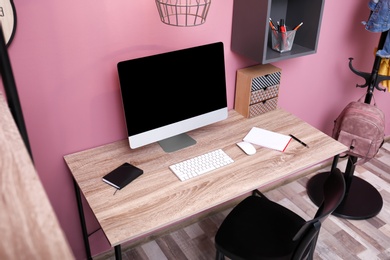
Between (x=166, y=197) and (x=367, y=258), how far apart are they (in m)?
1.50

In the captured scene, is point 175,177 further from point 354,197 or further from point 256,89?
point 354,197

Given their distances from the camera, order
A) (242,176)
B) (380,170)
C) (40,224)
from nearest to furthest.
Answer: (40,224)
(242,176)
(380,170)

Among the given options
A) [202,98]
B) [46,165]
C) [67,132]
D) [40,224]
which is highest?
[40,224]

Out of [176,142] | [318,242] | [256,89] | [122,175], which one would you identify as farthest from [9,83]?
[318,242]

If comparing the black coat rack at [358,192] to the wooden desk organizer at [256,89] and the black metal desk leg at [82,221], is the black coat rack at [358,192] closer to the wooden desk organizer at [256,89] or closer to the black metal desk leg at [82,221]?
the wooden desk organizer at [256,89]

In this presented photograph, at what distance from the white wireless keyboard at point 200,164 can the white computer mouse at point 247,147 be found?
4.1 inches

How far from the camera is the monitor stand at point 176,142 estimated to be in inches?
79.3

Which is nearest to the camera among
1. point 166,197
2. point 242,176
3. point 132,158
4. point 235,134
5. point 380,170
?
point 166,197

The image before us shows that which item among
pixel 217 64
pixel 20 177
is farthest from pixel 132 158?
pixel 20 177

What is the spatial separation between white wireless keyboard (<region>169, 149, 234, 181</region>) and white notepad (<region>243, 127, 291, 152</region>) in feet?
0.72

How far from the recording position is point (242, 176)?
1822mm

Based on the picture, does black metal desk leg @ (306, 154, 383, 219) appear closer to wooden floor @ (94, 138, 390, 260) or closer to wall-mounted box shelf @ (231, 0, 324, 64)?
wooden floor @ (94, 138, 390, 260)

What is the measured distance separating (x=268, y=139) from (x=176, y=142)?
1.64 ft

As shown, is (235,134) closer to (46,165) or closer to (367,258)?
(46,165)
